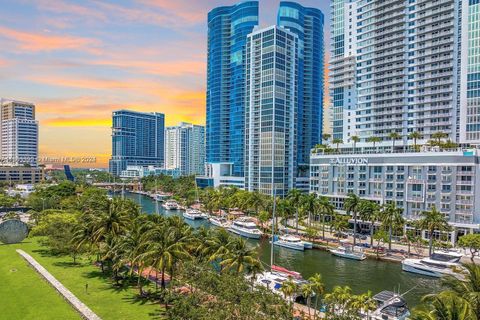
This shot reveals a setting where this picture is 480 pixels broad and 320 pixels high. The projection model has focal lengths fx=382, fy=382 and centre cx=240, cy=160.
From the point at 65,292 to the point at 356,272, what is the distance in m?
50.9

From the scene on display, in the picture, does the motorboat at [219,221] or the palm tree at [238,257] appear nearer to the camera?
the palm tree at [238,257]

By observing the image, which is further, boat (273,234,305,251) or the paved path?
boat (273,234,305,251)

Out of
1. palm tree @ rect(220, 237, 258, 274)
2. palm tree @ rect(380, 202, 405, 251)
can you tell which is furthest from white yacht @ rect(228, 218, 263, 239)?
palm tree @ rect(220, 237, 258, 274)

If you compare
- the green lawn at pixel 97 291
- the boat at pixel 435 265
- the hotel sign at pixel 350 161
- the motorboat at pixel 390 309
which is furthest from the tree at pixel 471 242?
the green lawn at pixel 97 291

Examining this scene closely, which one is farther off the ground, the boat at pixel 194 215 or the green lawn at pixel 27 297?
the green lawn at pixel 27 297

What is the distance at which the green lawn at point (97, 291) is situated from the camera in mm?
43237

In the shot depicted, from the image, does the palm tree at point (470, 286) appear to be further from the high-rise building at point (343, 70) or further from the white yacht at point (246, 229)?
the high-rise building at point (343, 70)

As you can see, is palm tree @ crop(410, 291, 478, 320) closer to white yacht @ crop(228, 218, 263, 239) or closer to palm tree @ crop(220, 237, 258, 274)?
palm tree @ crop(220, 237, 258, 274)

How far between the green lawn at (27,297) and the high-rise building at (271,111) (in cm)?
11805

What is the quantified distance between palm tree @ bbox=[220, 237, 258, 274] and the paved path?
15364 mm

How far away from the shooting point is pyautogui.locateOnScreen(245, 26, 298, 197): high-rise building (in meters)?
169

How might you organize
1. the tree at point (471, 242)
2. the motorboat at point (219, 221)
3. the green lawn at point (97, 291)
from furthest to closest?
1. the motorboat at point (219, 221)
2. the tree at point (471, 242)
3. the green lawn at point (97, 291)

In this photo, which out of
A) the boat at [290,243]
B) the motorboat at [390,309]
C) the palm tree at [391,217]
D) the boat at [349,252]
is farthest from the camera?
the boat at [290,243]

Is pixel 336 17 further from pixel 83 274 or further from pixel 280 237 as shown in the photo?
pixel 83 274
